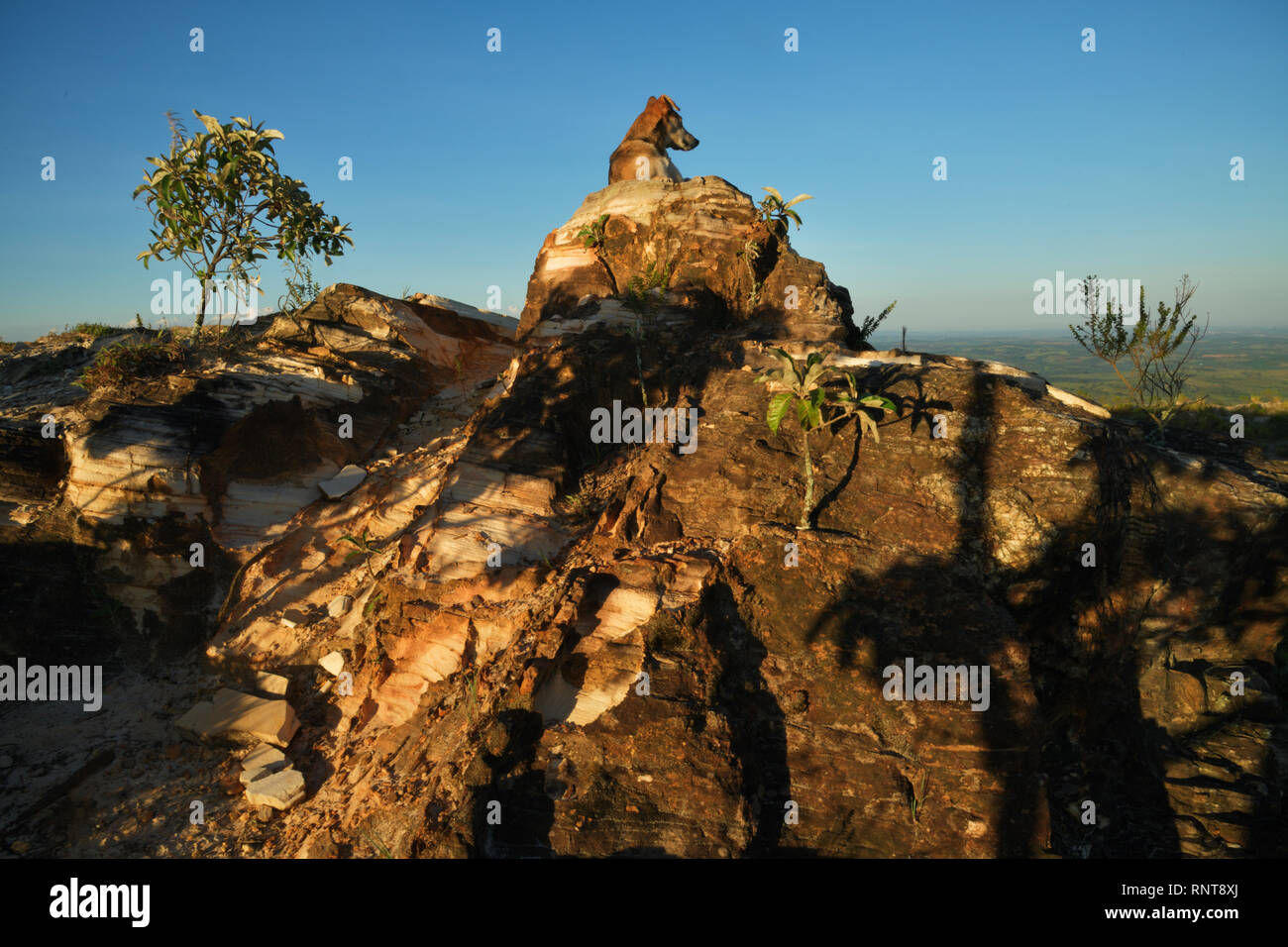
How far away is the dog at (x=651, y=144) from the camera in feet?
45.2

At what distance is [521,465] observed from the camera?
30.9 ft

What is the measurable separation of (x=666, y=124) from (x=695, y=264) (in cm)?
466

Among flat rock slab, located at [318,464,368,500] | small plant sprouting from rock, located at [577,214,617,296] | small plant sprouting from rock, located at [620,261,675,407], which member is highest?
small plant sprouting from rock, located at [577,214,617,296]

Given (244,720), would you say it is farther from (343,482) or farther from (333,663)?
(343,482)

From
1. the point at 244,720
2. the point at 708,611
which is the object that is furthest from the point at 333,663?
the point at 708,611

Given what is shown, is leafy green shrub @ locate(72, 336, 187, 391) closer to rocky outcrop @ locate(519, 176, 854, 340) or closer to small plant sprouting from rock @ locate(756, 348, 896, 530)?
rocky outcrop @ locate(519, 176, 854, 340)

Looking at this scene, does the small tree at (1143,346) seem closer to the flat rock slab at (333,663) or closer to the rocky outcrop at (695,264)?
the rocky outcrop at (695,264)

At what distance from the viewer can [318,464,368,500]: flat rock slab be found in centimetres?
1084

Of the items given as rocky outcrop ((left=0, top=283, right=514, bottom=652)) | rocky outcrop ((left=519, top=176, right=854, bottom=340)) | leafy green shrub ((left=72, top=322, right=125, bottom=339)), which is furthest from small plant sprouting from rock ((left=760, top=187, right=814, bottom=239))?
leafy green shrub ((left=72, top=322, right=125, bottom=339))

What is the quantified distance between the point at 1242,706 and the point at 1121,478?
421 cm

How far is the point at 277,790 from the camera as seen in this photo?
7105mm

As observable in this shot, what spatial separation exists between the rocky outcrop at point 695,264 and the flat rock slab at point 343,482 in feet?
15.5

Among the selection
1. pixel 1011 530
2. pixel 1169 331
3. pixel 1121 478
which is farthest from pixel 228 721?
pixel 1169 331

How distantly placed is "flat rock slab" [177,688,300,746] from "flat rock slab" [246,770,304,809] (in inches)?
25.2
